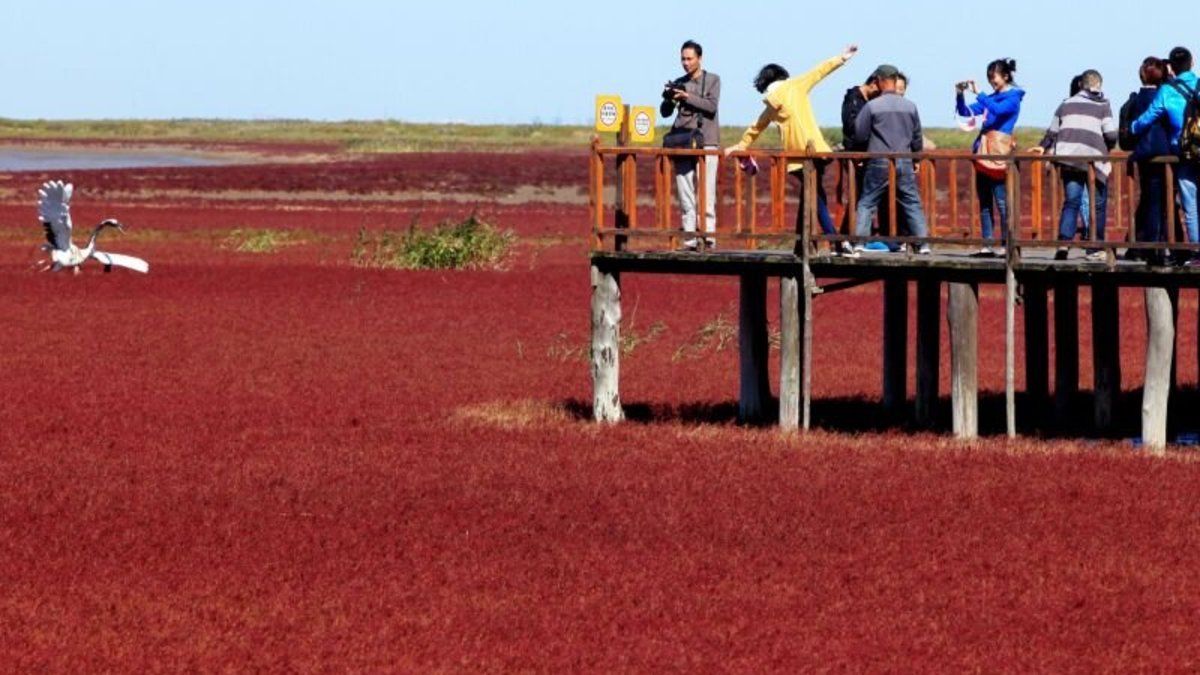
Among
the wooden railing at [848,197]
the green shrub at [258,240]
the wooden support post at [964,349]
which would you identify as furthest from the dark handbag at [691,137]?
the green shrub at [258,240]

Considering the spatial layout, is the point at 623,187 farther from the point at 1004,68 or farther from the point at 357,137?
the point at 357,137

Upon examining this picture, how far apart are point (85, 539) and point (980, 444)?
7334mm

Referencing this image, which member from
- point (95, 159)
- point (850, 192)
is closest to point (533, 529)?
point (850, 192)

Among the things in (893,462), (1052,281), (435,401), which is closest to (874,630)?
(893,462)

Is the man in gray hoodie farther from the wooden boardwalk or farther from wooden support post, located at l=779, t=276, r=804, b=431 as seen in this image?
wooden support post, located at l=779, t=276, r=804, b=431

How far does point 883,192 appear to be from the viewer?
19.5 metres

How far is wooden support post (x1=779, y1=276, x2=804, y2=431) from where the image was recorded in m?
19.7

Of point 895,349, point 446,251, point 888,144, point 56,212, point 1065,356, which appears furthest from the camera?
point 446,251

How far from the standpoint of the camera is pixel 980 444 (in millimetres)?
19047

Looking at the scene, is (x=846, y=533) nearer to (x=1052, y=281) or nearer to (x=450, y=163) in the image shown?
(x=1052, y=281)

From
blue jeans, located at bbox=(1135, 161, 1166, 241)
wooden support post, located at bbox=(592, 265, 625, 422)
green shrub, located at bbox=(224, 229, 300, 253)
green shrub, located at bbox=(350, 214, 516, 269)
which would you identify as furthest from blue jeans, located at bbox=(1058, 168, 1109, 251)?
green shrub, located at bbox=(224, 229, 300, 253)

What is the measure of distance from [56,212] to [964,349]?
19.9 m

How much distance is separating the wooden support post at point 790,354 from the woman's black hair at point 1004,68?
2222 millimetres

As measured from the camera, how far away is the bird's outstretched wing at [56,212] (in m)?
35.4
